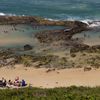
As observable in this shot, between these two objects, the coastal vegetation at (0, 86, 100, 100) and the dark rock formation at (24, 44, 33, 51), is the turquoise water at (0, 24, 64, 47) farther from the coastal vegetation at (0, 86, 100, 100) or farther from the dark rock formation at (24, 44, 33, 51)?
the coastal vegetation at (0, 86, 100, 100)

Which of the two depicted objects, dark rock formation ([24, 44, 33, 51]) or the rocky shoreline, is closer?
the rocky shoreline

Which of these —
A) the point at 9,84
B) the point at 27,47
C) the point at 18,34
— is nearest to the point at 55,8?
the point at 18,34

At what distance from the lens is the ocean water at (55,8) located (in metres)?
49.4

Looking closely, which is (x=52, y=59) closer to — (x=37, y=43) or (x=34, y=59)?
(x=34, y=59)

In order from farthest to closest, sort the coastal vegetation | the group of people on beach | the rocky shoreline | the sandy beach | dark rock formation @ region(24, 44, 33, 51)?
dark rock formation @ region(24, 44, 33, 51)
the rocky shoreline
the sandy beach
the group of people on beach
the coastal vegetation

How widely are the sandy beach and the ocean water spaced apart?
1909cm

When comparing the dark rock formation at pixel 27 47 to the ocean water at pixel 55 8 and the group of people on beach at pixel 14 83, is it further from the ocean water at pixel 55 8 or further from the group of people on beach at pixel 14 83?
the ocean water at pixel 55 8

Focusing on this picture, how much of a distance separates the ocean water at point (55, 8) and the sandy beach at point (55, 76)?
751 inches

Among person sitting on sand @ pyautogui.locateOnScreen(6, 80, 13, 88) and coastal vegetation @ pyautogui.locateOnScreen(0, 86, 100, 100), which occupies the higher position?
coastal vegetation @ pyautogui.locateOnScreen(0, 86, 100, 100)

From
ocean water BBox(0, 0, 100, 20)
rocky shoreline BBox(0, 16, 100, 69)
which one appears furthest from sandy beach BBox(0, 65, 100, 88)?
ocean water BBox(0, 0, 100, 20)

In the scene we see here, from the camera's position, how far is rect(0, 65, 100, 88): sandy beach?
27719 mm

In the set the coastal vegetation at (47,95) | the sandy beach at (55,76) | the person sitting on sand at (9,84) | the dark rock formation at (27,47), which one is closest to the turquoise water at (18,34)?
the dark rock formation at (27,47)

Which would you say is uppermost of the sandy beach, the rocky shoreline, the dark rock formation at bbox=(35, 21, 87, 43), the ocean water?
the ocean water

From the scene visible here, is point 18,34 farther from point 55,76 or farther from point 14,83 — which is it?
point 14,83
